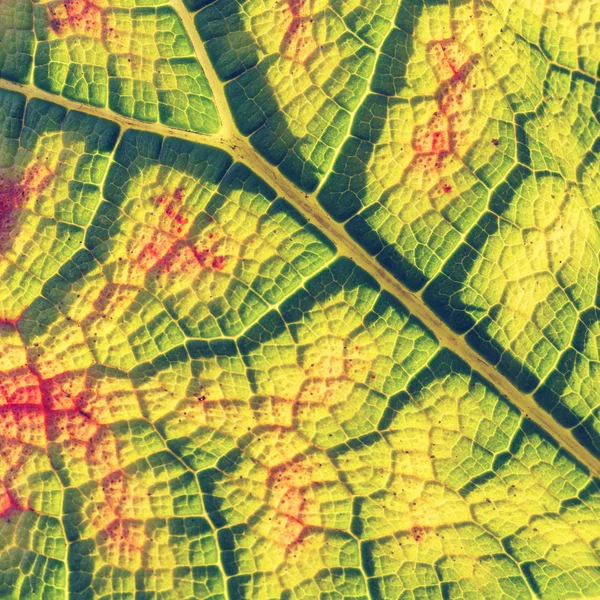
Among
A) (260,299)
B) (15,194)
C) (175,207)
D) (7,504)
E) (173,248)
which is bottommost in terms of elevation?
(7,504)

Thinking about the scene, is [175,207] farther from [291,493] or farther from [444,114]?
[291,493]

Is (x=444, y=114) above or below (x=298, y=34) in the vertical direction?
below

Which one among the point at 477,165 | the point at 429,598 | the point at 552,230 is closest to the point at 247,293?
the point at 477,165

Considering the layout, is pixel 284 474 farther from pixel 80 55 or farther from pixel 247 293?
pixel 80 55

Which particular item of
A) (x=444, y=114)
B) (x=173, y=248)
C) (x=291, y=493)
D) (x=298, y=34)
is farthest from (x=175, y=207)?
(x=291, y=493)

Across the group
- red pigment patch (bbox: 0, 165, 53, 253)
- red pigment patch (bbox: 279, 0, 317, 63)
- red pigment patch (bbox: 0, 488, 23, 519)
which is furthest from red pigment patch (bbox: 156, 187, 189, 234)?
red pigment patch (bbox: 0, 488, 23, 519)

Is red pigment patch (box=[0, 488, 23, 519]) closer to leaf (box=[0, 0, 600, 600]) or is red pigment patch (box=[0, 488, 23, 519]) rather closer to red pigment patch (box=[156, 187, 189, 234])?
leaf (box=[0, 0, 600, 600])
